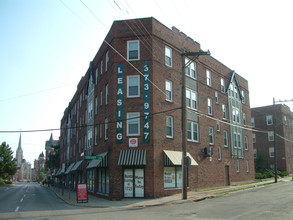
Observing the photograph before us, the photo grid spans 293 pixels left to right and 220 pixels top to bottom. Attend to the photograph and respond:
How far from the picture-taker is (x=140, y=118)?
22.0 meters

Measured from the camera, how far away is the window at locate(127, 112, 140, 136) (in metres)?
21.9

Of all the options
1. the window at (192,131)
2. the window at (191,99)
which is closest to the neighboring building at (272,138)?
the window at (191,99)

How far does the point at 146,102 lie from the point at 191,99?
20.1 feet

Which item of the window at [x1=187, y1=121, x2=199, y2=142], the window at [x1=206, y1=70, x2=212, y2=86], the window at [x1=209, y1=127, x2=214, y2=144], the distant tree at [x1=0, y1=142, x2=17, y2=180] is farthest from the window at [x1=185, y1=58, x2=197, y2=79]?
the distant tree at [x1=0, y1=142, x2=17, y2=180]

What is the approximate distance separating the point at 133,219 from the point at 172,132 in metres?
11.9

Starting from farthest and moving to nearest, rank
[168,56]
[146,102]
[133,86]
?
[168,56], [133,86], [146,102]

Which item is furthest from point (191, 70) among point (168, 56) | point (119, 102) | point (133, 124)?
point (133, 124)

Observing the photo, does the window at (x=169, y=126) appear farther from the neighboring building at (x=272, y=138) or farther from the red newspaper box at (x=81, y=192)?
the neighboring building at (x=272, y=138)

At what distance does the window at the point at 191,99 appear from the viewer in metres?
Answer: 26.3

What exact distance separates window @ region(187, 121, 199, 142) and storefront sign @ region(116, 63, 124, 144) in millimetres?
6409

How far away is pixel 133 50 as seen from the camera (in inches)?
917

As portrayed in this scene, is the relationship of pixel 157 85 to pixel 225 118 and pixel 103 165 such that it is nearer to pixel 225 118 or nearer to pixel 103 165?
pixel 103 165

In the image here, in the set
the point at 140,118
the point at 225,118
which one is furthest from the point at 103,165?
the point at 225,118

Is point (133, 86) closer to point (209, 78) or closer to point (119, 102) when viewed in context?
point (119, 102)
